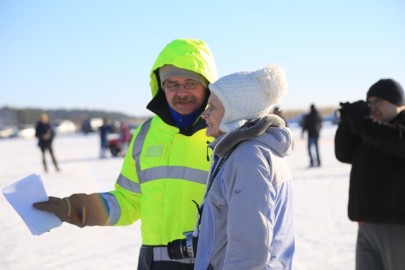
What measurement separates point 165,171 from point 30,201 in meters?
0.65

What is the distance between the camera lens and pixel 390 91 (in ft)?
8.91

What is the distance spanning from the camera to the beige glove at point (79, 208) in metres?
2.19

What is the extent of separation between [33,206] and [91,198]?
0.29 metres

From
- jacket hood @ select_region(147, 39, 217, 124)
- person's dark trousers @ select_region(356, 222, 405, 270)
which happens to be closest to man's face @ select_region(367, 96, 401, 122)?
person's dark trousers @ select_region(356, 222, 405, 270)

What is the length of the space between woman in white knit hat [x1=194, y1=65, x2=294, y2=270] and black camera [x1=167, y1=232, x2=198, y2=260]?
10cm

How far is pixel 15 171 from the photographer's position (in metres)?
12.9

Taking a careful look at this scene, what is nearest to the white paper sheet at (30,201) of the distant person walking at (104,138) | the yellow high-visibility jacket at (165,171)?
the yellow high-visibility jacket at (165,171)

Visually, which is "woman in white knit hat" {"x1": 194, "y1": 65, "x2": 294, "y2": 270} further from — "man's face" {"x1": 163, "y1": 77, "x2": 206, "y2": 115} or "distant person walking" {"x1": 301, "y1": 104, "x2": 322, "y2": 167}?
"distant person walking" {"x1": 301, "y1": 104, "x2": 322, "y2": 167}

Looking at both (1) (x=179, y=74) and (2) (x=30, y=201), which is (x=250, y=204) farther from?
(2) (x=30, y=201)

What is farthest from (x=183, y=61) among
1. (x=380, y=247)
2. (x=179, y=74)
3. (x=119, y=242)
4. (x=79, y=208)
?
(x=119, y=242)

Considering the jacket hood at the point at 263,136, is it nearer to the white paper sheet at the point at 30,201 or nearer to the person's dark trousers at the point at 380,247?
the white paper sheet at the point at 30,201

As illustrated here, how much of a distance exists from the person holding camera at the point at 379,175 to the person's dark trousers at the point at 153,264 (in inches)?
48.0

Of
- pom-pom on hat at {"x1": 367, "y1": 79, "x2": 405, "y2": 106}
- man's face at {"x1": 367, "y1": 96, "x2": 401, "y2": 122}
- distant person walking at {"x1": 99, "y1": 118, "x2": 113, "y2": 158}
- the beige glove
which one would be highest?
pom-pom on hat at {"x1": 367, "y1": 79, "x2": 405, "y2": 106}

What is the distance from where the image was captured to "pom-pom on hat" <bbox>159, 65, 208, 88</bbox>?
2275 mm
